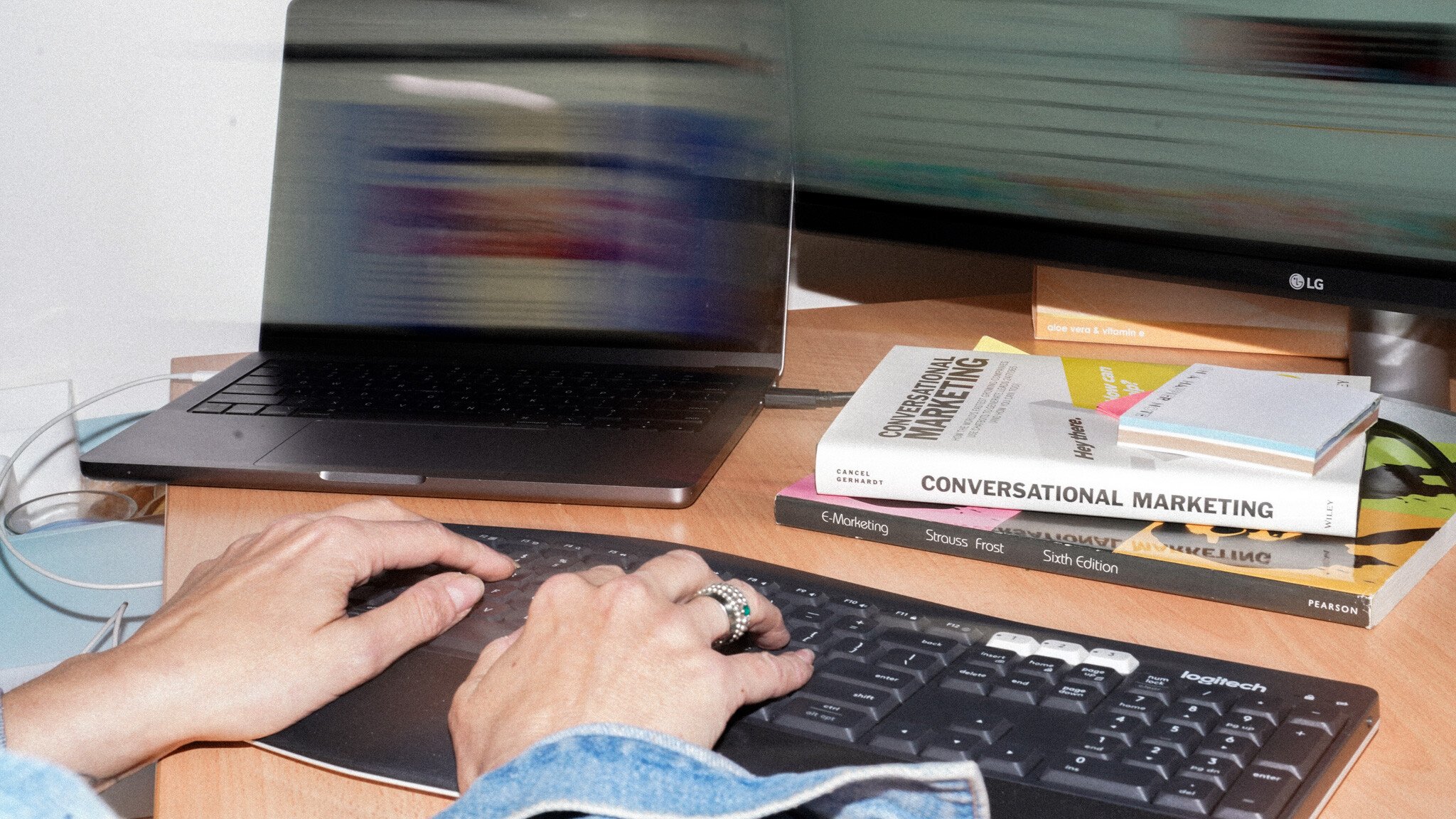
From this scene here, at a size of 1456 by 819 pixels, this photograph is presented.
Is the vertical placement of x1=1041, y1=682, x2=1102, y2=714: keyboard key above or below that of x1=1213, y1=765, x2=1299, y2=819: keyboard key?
above

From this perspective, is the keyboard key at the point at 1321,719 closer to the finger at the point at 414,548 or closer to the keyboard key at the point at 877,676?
the keyboard key at the point at 877,676

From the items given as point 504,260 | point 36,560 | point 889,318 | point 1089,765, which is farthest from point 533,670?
point 36,560

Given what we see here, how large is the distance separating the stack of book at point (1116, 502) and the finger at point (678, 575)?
128 mm

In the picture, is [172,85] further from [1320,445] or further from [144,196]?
[1320,445]

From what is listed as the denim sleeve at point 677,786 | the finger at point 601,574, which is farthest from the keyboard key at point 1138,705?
the finger at point 601,574

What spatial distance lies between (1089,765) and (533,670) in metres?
0.21

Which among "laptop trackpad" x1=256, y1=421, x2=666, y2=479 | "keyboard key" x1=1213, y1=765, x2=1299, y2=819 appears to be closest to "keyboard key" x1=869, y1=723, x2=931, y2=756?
"keyboard key" x1=1213, y1=765, x2=1299, y2=819

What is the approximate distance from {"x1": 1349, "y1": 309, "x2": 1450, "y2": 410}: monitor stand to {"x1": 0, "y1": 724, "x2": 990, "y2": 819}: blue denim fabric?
558 mm

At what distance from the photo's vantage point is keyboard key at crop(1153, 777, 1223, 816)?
40cm

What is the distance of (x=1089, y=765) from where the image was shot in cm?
42

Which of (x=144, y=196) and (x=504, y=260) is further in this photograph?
(x=144, y=196)

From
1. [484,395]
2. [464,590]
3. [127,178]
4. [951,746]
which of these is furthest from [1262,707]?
[127,178]

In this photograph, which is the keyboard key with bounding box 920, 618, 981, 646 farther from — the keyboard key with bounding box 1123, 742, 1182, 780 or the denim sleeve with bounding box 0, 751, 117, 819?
the denim sleeve with bounding box 0, 751, 117, 819

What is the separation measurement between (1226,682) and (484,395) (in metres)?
0.53
